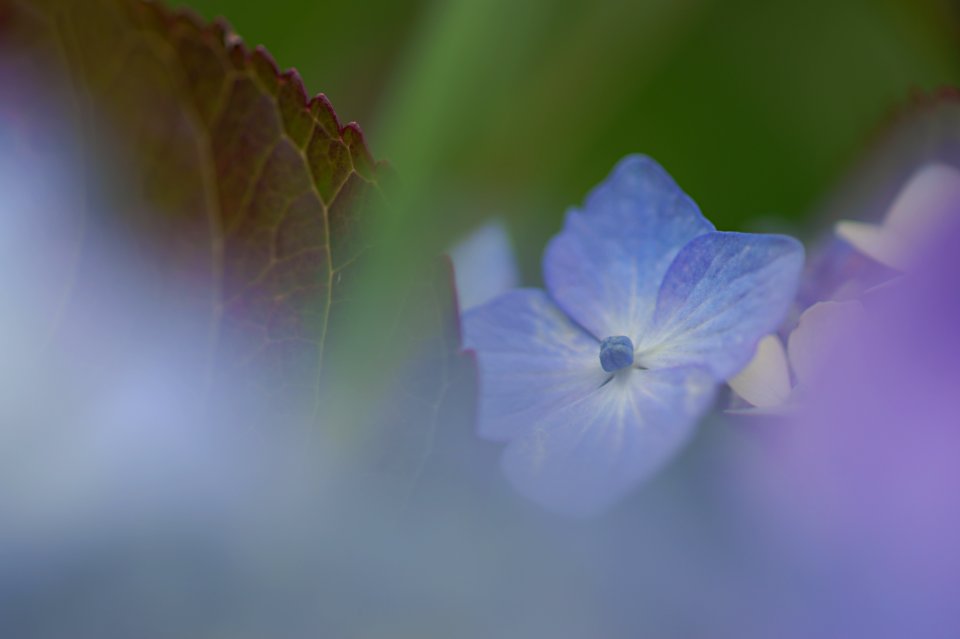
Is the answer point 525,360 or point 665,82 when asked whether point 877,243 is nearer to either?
point 525,360

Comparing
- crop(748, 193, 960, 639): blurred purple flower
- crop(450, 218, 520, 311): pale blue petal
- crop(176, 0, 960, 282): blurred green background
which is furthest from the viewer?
crop(176, 0, 960, 282): blurred green background

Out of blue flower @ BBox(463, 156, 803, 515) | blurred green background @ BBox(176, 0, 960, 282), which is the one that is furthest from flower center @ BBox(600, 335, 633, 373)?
blurred green background @ BBox(176, 0, 960, 282)

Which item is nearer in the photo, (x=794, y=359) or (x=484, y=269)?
(x=794, y=359)

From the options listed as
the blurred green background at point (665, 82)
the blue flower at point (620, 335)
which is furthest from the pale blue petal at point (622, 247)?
the blurred green background at point (665, 82)

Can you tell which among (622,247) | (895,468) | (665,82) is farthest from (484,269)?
(665,82)

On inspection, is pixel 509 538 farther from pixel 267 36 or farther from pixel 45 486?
pixel 267 36

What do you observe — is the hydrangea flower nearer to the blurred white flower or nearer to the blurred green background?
the blurred white flower
